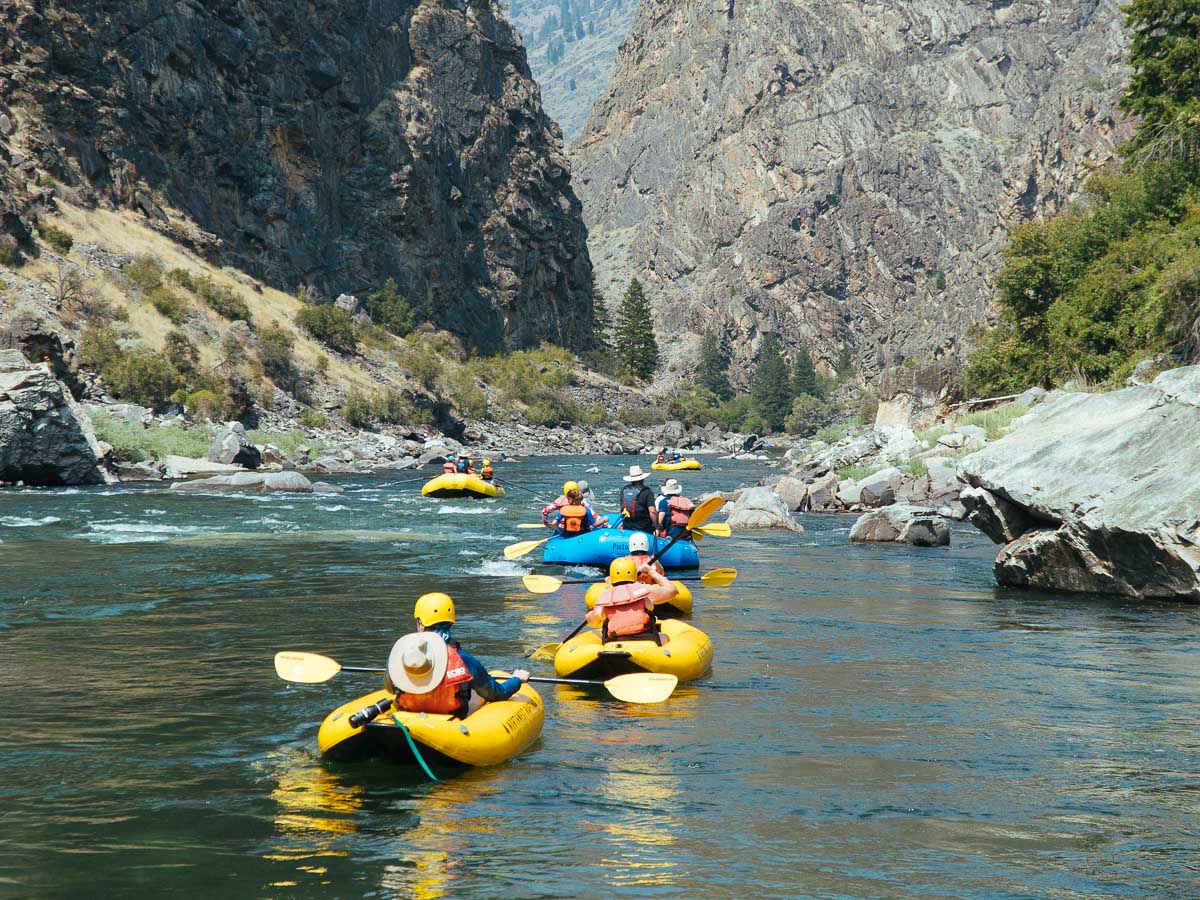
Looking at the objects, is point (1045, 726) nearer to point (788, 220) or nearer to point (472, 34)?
A: point (472, 34)

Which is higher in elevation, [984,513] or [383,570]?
[984,513]

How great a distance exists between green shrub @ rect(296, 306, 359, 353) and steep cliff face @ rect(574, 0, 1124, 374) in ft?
293

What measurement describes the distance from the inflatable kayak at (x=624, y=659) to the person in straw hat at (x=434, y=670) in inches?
79.4

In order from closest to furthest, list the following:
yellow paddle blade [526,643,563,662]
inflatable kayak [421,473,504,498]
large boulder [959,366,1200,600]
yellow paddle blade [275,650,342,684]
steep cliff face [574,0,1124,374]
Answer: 1. yellow paddle blade [275,650,342,684]
2. yellow paddle blade [526,643,563,662]
3. large boulder [959,366,1200,600]
4. inflatable kayak [421,473,504,498]
5. steep cliff face [574,0,1124,374]

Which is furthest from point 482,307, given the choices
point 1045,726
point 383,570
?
point 1045,726

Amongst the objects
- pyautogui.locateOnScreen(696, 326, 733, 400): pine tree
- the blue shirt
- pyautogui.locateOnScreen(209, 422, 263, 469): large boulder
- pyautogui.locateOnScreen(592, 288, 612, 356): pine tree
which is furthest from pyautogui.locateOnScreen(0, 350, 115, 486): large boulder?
pyautogui.locateOnScreen(696, 326, 733, 400): pine tree

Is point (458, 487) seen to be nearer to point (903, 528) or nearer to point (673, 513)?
point (903, 528)

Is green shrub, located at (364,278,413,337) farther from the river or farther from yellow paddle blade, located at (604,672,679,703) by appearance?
yellow paddle blade, located at (604,672,679,703)

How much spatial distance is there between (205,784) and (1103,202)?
3933cm

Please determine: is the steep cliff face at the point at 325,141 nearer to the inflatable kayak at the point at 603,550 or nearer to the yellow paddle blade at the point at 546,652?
the inflatable kayak at the point at 603,550

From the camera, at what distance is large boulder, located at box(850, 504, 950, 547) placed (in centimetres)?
2100

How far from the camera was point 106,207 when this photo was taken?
57531mm

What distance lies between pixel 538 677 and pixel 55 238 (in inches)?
1943

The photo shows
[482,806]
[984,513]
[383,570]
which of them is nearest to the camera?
[482,806]
